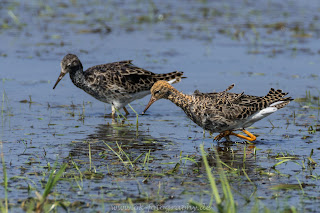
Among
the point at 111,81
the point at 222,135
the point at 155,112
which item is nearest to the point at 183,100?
the point at 222,135

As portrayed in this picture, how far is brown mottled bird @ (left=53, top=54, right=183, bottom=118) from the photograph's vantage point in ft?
46.3

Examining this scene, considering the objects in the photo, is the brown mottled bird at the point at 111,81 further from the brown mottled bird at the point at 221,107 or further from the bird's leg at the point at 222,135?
the bird's leg at the point at 222,135

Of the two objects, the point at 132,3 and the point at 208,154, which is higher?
the point at 132,3

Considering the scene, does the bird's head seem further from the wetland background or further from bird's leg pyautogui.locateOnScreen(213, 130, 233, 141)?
bird's leg pyautogui.locateOnScreen(213, 130, 233, 141)

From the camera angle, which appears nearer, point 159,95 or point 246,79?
point 159,95

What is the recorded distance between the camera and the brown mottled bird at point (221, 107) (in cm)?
1112

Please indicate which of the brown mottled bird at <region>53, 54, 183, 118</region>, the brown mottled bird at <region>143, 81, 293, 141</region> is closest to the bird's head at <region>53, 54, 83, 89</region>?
the brown mottled bird at <region>53, 54, 183, 118</region>

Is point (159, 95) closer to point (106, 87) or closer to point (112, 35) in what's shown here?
point (106, 87)

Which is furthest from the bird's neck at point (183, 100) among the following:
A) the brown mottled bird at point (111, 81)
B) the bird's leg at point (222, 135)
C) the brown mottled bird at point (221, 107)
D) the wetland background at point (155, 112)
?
the brown mottled bird at point (111, 81)

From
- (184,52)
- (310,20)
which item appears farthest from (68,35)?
(310,20)

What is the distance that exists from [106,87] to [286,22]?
1300 cm

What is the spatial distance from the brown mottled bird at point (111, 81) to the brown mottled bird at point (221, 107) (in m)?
2.76

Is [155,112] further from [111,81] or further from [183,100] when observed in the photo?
[183,100]

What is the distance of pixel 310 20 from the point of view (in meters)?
25.3
